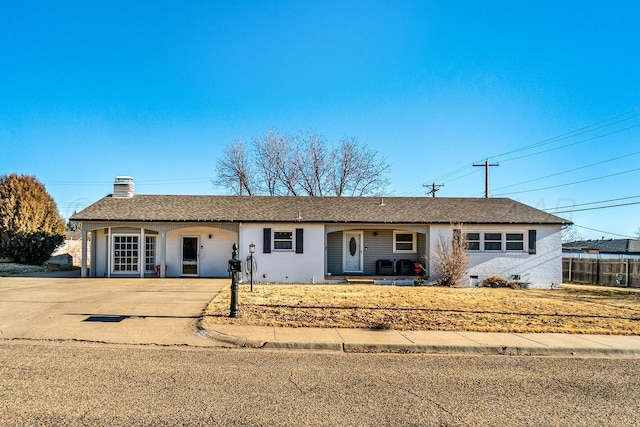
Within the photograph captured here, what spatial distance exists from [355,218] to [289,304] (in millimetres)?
9354

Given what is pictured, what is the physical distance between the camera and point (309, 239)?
19750mm

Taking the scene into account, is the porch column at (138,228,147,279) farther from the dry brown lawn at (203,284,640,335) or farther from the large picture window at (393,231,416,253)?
the large picture window at (393,231,416,253)

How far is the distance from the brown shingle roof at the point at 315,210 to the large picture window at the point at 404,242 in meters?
1.25

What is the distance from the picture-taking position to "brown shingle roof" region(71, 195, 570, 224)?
20.2 metres

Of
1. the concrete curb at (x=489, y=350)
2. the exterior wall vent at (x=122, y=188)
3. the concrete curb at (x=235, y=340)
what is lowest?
the concrete curb at (x=489, y=350)

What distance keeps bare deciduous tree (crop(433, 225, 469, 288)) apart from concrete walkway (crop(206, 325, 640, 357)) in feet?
32.4

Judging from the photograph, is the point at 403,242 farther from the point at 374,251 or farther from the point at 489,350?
the point at 489,350

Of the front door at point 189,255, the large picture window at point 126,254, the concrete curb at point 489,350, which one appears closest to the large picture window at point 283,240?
the front door at point 189,255

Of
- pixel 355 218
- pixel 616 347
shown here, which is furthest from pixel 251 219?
pixel 616 347

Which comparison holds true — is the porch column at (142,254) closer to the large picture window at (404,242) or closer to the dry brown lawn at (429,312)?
the dry brown lawn at (429,312)

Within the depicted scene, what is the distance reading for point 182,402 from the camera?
15.8ft

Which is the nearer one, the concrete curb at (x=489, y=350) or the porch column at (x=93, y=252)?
the concrete curb at (x=489, y=350)

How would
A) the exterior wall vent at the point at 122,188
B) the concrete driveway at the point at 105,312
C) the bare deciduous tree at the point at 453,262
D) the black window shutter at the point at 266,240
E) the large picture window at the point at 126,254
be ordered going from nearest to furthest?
the concrete driveway at the point at 105,312 → the bare deciduous tree at the point at 453,262 → the black window shutter at the point at 266,240 → the large picture window at the point at 126,254 → the exterior wall vent at the point at 122,188

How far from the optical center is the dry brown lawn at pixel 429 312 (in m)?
9.41
